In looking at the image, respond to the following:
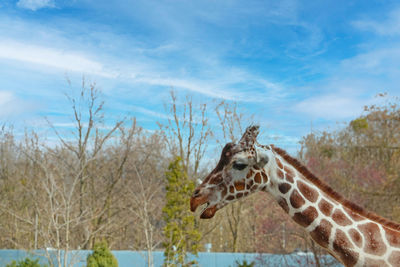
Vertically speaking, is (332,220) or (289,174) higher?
(289,174)

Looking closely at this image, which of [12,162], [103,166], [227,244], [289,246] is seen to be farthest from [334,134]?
[12,162]

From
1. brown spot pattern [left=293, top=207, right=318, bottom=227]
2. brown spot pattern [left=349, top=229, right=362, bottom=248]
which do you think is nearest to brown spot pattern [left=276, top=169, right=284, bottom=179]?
brown spot pattern [left=293, top=207, right=318, bottom=227]

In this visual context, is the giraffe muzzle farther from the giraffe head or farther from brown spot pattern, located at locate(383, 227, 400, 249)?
brown spot pattern, located at locate(383, 227, 400, 249)

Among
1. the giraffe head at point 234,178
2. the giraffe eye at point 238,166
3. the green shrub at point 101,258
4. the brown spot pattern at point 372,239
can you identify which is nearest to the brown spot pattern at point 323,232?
the brown spot pattern at point 372,239

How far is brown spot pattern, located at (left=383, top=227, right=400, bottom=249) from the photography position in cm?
349

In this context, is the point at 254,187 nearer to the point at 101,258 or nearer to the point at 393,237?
the point at 393,237

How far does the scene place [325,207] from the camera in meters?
3.60

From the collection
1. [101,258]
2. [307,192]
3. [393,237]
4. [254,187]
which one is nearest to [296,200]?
[307,192]

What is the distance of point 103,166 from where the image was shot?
73.6ft

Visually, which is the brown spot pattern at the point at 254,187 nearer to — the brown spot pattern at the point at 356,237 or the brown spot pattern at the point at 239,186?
the brown spot pattern at the point at 239,186

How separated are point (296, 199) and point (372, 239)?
0.67 meters

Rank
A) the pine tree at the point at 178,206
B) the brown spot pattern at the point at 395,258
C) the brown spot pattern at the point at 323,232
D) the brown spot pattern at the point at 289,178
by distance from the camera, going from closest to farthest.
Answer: the brown spot pattern at the point at 395,258 < the brown spot pattern at the point at 323,232 < the brown spot pattern at the point at 289,178 < the pine tree at the point at 178,206

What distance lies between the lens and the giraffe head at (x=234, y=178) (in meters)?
3.56

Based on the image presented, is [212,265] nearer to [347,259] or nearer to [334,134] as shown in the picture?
[334,134]
